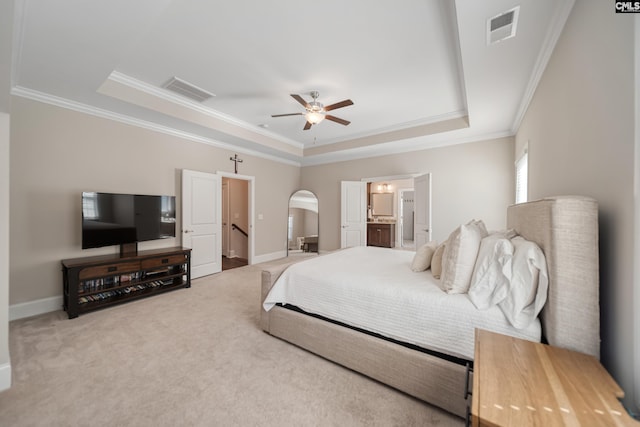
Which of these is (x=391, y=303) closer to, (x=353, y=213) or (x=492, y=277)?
(x=492, y=277)

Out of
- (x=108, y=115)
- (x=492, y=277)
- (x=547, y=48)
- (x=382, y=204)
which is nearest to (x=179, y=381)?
(x=492, y=277)

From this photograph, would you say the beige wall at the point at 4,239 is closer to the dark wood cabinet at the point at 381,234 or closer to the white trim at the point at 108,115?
the white trim at the point at 108,115

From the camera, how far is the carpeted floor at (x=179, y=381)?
1.51 metres

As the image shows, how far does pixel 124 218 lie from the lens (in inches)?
134

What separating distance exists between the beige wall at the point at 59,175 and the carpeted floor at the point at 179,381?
2.27ft

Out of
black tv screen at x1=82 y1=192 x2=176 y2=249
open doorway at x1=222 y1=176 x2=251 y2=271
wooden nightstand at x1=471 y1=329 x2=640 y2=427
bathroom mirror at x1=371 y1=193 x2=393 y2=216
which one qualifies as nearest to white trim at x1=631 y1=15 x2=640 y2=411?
wooden nightstand at x1=471 y1=329 x2=640 y2=427

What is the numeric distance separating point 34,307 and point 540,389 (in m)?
4.61

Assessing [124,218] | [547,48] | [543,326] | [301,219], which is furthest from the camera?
[301,219]

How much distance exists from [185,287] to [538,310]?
4.19 m

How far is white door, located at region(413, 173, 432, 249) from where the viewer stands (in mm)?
4715

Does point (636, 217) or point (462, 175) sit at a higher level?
point (462, 175)

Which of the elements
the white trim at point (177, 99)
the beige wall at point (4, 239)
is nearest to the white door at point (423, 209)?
the white trim at point (177, 99)

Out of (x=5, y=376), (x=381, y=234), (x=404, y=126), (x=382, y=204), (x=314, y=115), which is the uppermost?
(x=404, y=126)

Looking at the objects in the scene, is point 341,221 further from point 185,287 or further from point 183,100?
point 183,100
